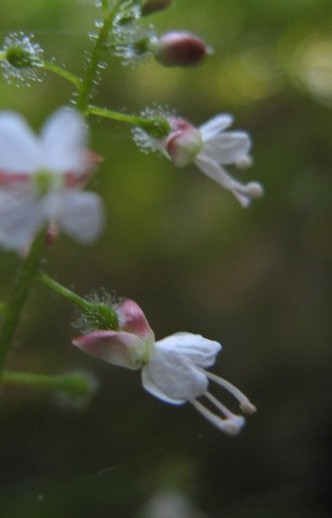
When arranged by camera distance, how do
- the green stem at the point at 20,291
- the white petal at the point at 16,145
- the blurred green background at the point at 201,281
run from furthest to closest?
the blurred green background at the point at 201,281
the green stem at the point at 20,291
the white petal at the point at 16,145

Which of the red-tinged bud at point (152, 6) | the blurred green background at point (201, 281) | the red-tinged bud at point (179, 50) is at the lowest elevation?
the blurred green background at point (201, 281)

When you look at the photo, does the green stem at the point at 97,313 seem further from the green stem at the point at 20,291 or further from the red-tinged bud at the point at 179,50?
the red-tinged bud at the point at 179,50

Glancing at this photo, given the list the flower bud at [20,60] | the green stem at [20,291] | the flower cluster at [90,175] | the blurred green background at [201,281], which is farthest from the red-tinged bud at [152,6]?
the blurred green background at [201,281]

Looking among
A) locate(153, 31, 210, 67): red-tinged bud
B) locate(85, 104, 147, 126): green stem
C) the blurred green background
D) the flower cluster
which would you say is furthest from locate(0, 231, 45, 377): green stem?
the blurred green background

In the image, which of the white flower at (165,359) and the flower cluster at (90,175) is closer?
the flower cluster at (90,175)

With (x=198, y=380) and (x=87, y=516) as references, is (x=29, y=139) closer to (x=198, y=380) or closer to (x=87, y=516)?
(x=198, y=380)

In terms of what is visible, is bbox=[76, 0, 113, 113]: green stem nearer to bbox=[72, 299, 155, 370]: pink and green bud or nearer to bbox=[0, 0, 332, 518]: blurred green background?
bbox=[72, 299, 155, 370]: pink and green bud

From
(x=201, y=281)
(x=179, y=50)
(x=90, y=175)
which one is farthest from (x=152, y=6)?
(x=201, y=281)

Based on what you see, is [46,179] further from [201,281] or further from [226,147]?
[201,281]
